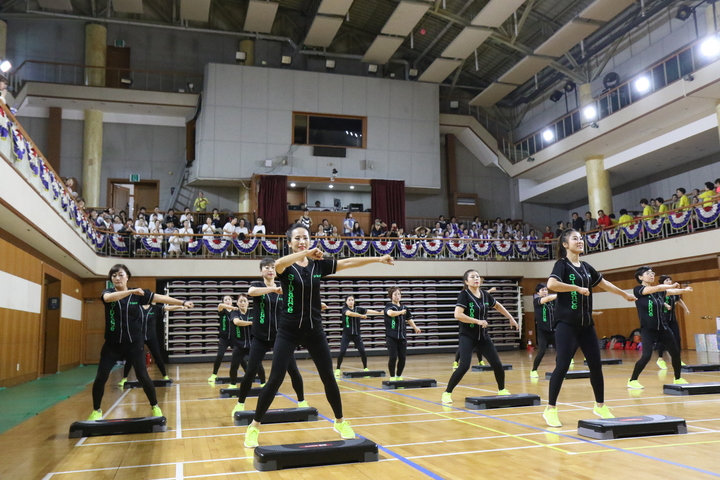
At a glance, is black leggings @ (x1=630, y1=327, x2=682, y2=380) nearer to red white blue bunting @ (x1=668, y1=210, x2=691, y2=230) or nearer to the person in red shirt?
red white blue bunting @ (x1=668, y1=210, x2=691, y2=230)

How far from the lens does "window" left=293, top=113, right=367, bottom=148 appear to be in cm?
2691

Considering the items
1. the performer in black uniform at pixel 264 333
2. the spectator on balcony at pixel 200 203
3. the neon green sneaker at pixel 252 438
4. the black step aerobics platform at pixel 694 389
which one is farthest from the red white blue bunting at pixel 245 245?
the neon green sneaker at pixel 252 438

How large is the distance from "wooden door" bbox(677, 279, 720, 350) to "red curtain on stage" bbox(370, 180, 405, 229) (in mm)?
12144

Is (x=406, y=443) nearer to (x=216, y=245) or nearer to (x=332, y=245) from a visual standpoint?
(x=332, y=245)

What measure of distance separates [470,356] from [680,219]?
44.0ft

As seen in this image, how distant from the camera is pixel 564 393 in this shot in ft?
31.6

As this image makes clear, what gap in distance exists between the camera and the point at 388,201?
1075 inches

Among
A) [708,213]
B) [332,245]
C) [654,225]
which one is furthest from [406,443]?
[654,225]

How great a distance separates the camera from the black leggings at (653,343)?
960cm

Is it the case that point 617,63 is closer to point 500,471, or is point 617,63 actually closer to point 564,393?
point 564,393

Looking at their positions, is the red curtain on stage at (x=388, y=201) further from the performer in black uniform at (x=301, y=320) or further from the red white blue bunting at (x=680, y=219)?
the performer in black uniform at (x=301, y=320)

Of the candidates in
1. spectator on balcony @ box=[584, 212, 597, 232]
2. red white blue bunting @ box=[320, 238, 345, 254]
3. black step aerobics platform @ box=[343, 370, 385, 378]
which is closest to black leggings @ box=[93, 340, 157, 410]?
black step aerobics platform @ box=[343, 370, 385, 378]

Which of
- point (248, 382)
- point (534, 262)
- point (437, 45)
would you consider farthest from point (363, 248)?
point (248, 382)

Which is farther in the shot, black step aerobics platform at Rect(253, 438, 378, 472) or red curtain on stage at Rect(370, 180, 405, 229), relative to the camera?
red curtain on stage at Rect(370, 180, 405, 229)
